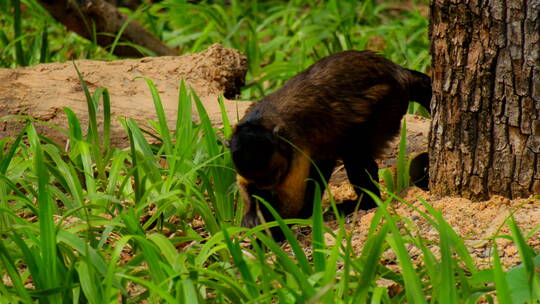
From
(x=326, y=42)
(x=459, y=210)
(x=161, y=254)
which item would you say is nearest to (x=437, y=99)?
(x=459, y=210)

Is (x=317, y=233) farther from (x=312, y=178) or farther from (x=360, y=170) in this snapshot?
(x=360, y=170)

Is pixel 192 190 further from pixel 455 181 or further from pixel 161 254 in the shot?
pixel 455 181

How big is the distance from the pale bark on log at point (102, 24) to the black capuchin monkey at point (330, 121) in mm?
2782

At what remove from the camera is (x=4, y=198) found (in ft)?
12.9

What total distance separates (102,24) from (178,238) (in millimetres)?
4256

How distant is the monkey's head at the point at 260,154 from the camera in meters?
4.69

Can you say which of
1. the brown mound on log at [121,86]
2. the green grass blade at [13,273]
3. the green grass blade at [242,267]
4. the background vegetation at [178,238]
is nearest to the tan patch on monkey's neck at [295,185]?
the background vegetation at [178,238]

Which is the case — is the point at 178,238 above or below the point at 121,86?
below

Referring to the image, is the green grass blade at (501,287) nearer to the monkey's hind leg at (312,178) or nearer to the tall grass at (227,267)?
the tall grass at (227,267)

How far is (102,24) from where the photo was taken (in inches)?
299

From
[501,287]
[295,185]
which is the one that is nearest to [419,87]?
[295,185]

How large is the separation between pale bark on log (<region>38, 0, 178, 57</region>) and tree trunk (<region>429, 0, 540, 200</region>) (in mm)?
3974

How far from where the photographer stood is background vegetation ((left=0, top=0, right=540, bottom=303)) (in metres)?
3.01

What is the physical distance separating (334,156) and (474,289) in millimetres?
2195
